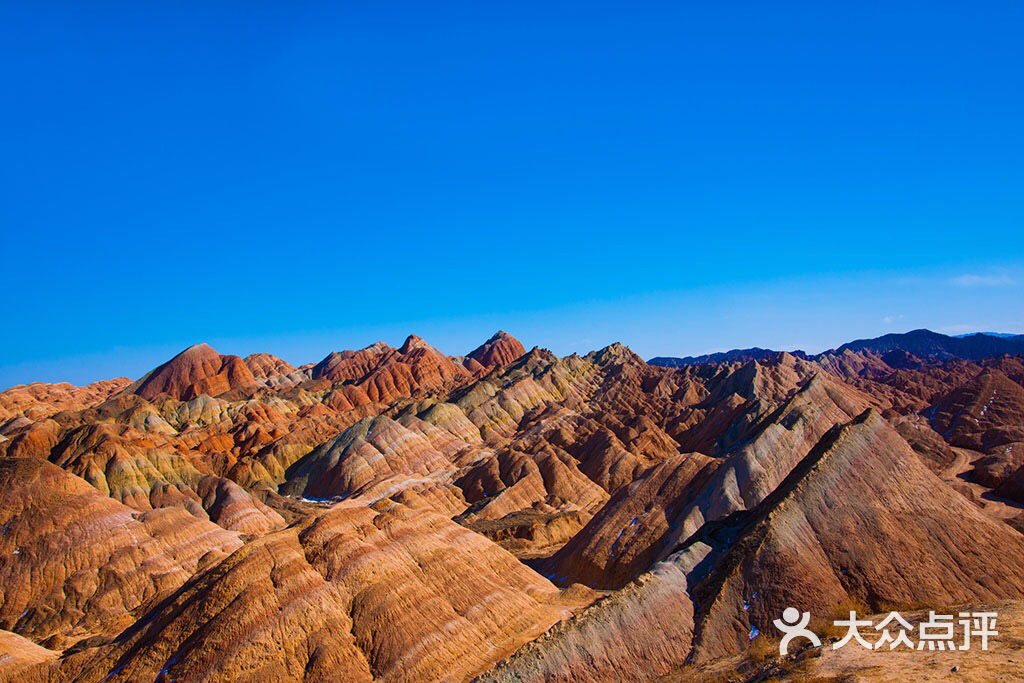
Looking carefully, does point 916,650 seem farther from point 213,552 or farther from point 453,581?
point 213,552

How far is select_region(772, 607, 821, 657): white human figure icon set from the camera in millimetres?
34125

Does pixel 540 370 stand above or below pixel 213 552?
above

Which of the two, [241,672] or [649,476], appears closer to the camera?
[241,672]

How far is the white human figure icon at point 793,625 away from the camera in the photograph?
34.1 metres

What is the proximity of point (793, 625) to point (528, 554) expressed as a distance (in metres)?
42.8

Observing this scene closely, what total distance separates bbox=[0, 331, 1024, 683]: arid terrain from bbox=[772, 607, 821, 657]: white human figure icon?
0.46 metres

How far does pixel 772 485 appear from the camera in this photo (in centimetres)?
6400

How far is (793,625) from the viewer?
35.2 meters

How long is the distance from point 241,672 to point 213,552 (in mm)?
41813

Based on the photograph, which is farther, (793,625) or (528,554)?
(528,554)

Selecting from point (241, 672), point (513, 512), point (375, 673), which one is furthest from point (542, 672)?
point (513, 512)

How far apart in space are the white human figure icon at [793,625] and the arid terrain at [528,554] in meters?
0.46

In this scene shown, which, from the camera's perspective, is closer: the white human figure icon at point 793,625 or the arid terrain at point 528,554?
the white human figure icon at point 793,625

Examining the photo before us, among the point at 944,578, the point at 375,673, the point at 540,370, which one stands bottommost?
the point at 375,673
